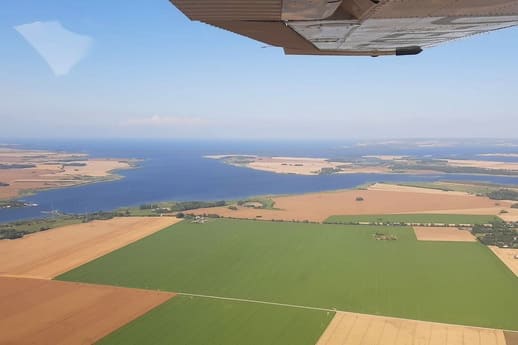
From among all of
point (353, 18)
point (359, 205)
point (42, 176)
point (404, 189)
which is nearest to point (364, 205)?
point (359, 205)

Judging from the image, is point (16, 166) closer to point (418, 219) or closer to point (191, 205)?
point (191, 205)

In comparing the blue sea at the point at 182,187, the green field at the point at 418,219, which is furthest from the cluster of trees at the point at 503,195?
the blue sea at the point at 182,187

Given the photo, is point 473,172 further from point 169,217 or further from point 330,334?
point 330,334

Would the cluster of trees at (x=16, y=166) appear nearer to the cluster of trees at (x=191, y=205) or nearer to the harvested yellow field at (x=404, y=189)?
the cluster of trees at (x=191, y=205)

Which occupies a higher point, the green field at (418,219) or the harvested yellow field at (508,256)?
the green field at (418,219)

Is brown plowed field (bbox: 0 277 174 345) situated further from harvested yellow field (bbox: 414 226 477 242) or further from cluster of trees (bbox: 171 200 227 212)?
cluster of trees (bbox: 171 200 227 212)

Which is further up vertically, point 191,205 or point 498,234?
point 191,205
